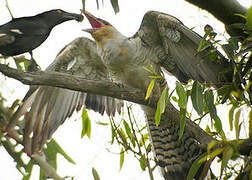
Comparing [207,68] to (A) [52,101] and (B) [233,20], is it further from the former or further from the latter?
(A) [52,101]

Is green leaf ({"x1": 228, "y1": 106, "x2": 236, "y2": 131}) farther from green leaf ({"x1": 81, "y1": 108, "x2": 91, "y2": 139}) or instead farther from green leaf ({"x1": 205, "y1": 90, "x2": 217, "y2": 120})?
green leaf ({"x1": 81, "y1": 108, "x2": 91, "y2": 139})

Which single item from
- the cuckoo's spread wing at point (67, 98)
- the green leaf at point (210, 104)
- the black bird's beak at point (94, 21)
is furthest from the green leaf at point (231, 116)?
the black bird's beak at point (94, 21)

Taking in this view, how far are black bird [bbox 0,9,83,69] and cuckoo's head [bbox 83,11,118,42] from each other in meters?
0.32

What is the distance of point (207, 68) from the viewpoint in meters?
2.50

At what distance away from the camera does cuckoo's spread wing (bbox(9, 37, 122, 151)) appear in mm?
2908

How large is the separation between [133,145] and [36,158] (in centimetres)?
89

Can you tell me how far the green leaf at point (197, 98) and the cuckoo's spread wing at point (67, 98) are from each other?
1220 mm

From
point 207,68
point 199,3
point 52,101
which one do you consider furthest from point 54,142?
point 199,3

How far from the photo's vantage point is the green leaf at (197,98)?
1.83 metres

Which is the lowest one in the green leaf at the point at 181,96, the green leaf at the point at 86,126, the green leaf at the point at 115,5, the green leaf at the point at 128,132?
the green leaf at the point at 86,126

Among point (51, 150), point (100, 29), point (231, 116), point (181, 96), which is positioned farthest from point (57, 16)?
point (231, 116)

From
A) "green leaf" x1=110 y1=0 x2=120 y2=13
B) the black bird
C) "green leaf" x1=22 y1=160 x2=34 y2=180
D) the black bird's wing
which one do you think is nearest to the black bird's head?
the black bird

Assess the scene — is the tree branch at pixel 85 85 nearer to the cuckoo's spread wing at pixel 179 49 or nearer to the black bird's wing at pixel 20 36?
the cuckoo's spread wing at pixel 179 49

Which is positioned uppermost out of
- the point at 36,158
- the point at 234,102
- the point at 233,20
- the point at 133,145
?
the point at 233,20
